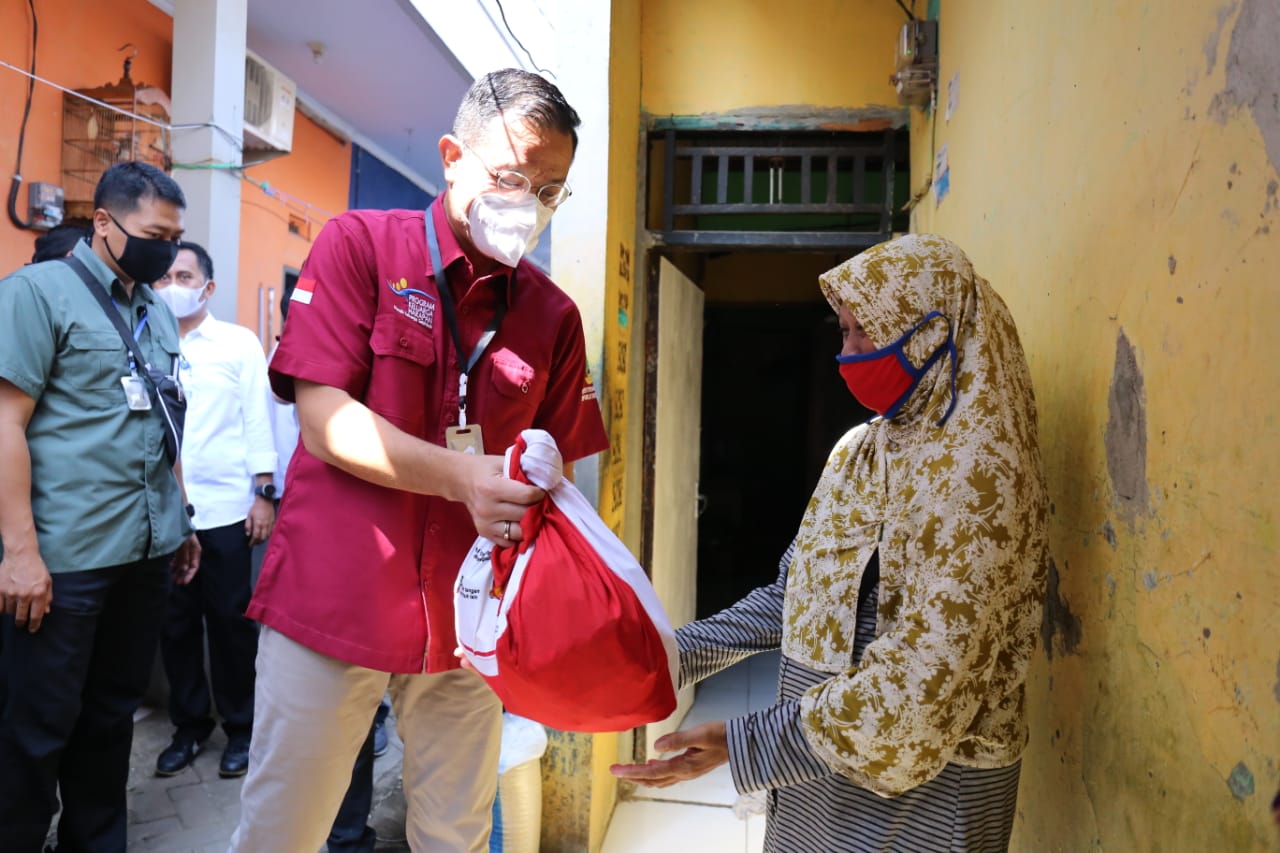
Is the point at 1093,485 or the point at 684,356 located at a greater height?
the point at 684,356

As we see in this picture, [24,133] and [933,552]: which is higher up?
[24,133]

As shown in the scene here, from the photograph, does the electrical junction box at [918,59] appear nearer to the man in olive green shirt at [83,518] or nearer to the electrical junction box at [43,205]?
the man in olive green shirt at [83,518]

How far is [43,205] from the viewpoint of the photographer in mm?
4656

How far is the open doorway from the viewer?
7922 millimetres

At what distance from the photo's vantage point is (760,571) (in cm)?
803

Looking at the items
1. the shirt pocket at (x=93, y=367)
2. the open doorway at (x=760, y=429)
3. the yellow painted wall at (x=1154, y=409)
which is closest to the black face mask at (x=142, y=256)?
the shirt pocket at (x=93, y=367)

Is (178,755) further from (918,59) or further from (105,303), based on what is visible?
(918,59)

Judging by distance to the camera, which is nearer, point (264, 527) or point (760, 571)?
point (264, 527)

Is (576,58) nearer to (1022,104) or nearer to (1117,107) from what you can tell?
(1022,104)

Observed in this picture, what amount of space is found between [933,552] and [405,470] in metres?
0.79

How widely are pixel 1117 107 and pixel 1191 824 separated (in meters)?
1.04

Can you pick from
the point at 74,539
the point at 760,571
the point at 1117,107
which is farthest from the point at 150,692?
the point at 760,571

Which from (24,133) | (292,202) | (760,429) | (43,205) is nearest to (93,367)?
(43,205)

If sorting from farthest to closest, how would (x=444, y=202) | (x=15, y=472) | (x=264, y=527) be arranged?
(x=264, y=527) < (x=15, y=472) < (x=444, y=202)
